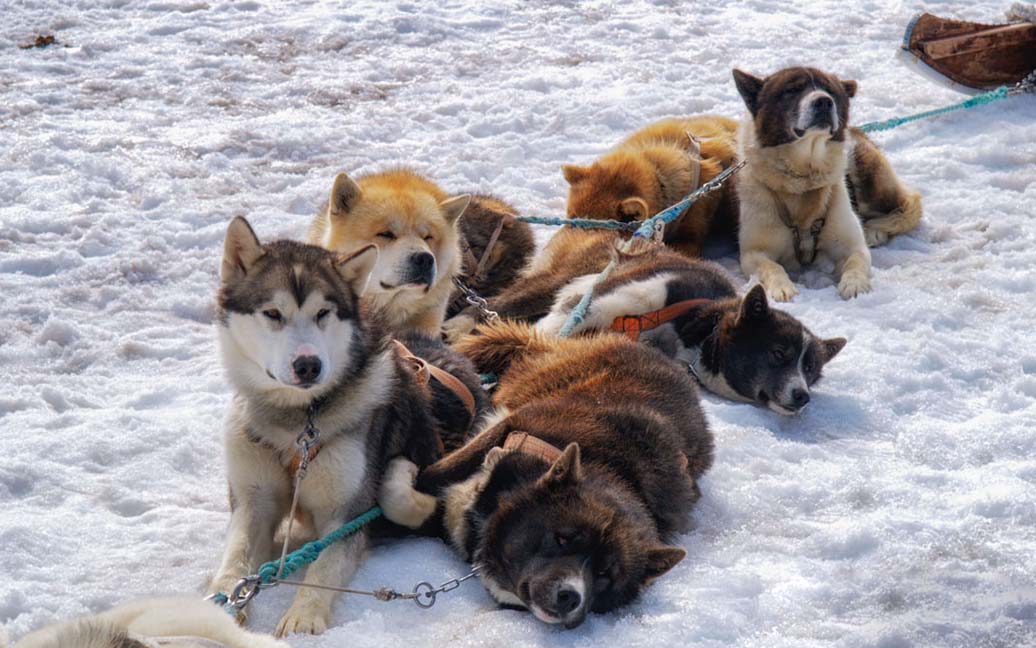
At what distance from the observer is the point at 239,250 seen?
12.9 feet

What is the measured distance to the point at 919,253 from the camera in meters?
7.09

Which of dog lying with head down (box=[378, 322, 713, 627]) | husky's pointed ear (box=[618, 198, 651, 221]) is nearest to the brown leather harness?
dog lying with head down (box=[378, 322, 713, 627])

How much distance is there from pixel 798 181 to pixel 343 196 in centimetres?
302

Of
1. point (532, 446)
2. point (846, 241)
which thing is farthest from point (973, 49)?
point (532, 446)

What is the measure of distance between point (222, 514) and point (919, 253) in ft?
15.3

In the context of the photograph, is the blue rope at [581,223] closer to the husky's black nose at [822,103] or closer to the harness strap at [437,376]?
the husky's black nose at [822,103]

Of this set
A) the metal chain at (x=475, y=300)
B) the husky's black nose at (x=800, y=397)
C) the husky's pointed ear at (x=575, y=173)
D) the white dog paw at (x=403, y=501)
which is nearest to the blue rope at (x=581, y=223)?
the husky's pointed ear at (x=575, y=173)

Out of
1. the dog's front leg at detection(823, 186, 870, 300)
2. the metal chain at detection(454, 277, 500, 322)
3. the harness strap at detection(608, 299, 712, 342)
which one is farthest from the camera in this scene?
the dog's front leg at detection(823, 186, 870, 300)

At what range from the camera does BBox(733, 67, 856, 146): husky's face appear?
6.89 m

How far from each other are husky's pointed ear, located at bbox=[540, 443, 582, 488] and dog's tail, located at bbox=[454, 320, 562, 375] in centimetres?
143

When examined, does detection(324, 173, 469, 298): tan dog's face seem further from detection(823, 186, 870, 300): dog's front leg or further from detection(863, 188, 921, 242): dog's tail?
detection(863, 188, 921, 242): dog's tail

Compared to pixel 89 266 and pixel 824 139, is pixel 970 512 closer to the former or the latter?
pixel 824 139

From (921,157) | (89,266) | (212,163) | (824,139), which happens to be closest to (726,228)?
(824,139)

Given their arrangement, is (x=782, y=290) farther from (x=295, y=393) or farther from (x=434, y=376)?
(x=295, y=393)
